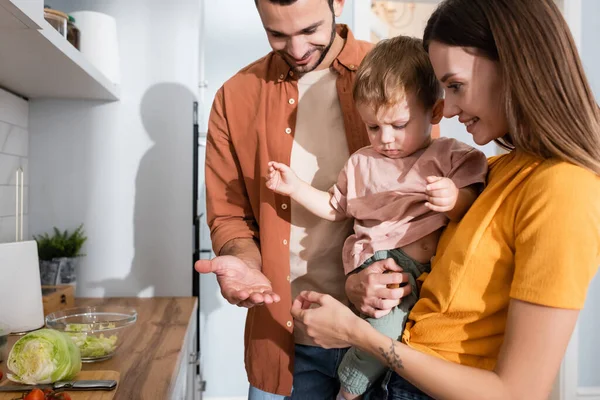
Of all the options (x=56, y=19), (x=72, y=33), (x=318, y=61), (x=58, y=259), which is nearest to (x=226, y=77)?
(x=72, y=33)

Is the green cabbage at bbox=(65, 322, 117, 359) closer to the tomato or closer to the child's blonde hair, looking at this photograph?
the tomato

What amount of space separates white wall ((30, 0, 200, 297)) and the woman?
4.48ft

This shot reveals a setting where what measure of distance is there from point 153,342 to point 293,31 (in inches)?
37.5

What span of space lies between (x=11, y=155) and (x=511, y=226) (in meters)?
1.77

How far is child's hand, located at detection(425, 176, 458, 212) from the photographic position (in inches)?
39.4

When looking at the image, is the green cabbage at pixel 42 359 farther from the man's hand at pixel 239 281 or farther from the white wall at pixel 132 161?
the white wall at pixel 132 161

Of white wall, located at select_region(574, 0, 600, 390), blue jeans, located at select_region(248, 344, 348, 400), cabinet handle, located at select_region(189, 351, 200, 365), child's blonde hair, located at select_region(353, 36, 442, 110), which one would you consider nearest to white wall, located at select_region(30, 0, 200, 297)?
cabinet handle, located at select_region(189, 351, 200, 365)

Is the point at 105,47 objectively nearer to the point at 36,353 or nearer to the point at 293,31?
the point at 293,31

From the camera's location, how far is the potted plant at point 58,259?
6.73ft

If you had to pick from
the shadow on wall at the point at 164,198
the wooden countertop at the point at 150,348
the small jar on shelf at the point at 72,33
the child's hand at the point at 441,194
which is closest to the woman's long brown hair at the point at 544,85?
the child's hand at the point at 441,194

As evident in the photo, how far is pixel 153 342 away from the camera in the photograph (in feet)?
5.36

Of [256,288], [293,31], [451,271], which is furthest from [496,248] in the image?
[293,31]

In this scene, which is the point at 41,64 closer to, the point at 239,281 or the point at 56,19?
the point at 56,19

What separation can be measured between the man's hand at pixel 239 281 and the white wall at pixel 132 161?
1.03 m
